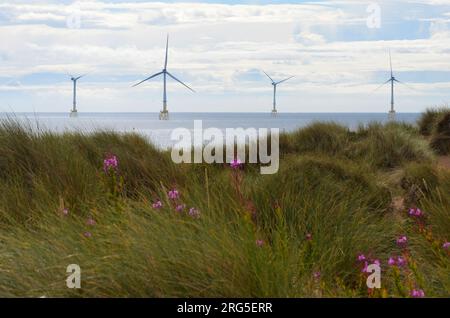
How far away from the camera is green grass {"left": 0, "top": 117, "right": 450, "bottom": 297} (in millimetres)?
4543

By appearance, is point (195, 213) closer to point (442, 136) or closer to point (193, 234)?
point (193, 234)

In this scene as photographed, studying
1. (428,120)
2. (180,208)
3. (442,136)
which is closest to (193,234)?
(180,208)

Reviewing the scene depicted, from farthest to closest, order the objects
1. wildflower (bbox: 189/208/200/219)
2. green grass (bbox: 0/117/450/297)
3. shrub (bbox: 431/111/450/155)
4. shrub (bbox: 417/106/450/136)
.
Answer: shrub (bbox: 417/106/450/136), shrub (bbox: 431/111/450/155), wildflower (bbox: 189/208/200/219), green grass (bbox: 0/117/450/297)

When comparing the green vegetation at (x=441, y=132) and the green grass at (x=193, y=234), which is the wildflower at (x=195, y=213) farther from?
the green vegetation at (x=441, y=132)

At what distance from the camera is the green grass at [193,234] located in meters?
4.54

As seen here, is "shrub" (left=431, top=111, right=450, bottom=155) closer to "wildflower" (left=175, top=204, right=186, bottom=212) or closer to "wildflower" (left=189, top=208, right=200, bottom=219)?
"wildflower" (left=175, top=204, right=186, bottom=212)

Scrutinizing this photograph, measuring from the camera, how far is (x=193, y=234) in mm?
5125

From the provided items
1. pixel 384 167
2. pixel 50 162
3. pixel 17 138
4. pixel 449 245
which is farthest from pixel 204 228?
pixel 384 167

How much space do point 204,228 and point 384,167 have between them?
1249 cm

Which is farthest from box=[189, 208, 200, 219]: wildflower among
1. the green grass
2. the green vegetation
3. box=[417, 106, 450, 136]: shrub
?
box=[417, 106, 450, 136]: shrub

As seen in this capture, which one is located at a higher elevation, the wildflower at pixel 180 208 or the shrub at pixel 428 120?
the shrub at pixel 428 120

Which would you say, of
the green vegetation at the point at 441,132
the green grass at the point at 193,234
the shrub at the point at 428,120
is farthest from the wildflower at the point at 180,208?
the shrub at the point at 428,120
